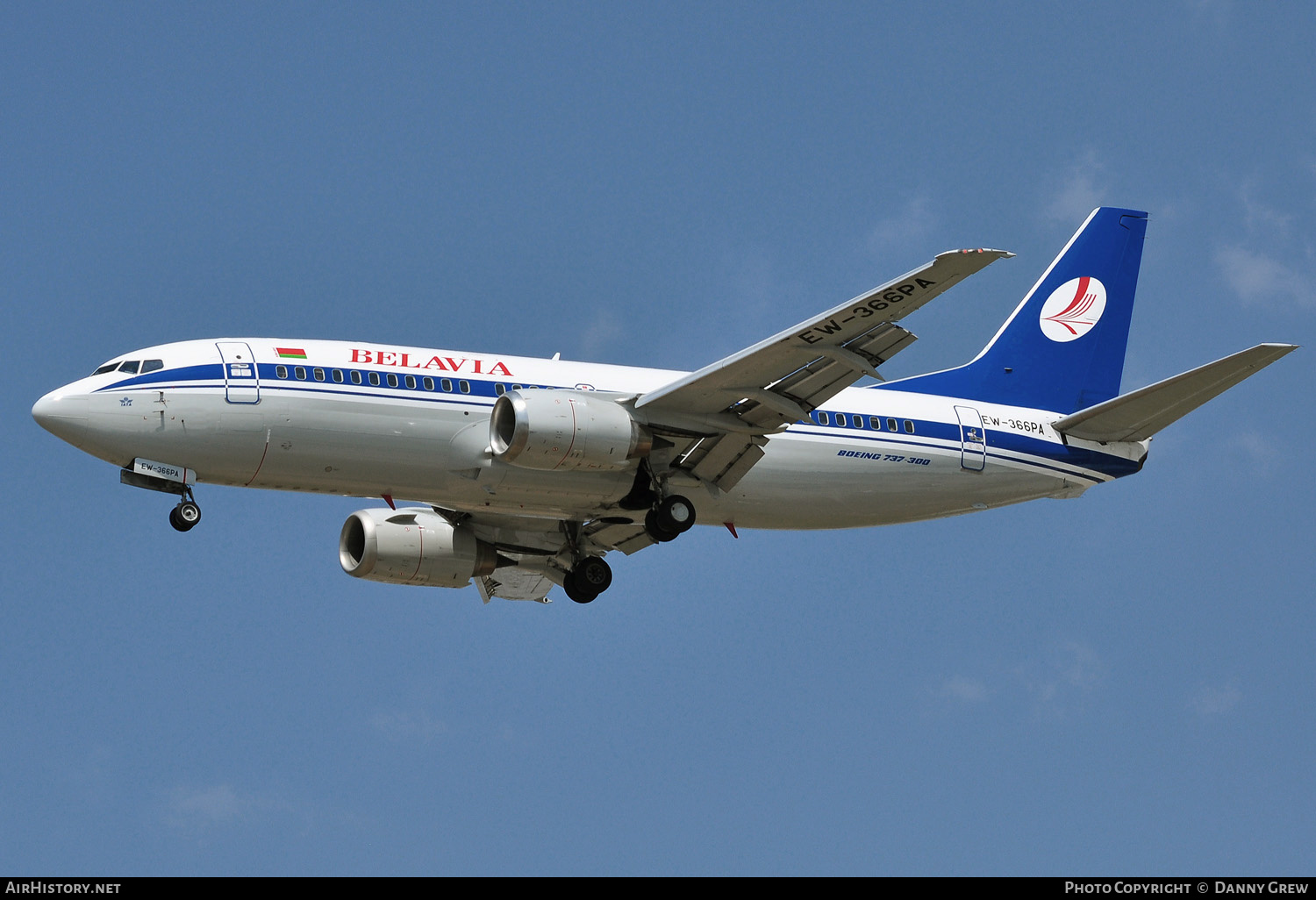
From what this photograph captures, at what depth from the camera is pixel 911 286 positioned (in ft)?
98.6

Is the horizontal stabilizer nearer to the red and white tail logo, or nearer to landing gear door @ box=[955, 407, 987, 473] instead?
landing gear door @ box=[955, 407, 987, 473]

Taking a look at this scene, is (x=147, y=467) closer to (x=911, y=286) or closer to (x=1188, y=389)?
(x=911, y=286)

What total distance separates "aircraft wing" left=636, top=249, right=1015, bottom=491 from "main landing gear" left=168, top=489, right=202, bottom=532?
8745mm

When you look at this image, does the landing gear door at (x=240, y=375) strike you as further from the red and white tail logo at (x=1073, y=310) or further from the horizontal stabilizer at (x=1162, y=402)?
the red and white tail logo at (x=1073, y=310)

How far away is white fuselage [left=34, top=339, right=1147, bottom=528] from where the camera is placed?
105 ft

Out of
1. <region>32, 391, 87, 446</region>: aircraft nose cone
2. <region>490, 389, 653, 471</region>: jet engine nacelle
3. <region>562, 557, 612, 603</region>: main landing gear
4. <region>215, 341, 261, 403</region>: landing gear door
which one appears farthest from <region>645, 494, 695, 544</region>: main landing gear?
<region>32, 391, 87, 446</region>: aircraft nose cone

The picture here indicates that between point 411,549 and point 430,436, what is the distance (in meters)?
6.18

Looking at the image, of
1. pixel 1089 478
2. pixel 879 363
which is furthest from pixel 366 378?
pixel 1089 478

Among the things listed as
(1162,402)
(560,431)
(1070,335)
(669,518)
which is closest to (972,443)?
(1162,402)

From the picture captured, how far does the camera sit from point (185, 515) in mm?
32344

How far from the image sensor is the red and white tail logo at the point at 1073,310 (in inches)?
1609

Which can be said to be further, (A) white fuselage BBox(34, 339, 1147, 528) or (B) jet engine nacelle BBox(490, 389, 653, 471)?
(B) jet engine nacelle BBox(490, 389, 653, 471)

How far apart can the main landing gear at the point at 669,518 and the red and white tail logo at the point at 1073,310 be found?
438 inches

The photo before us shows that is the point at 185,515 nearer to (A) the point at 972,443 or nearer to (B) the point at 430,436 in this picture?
(B) the point at 430,436
